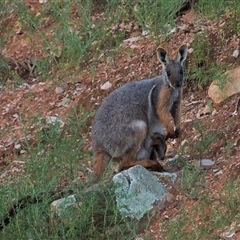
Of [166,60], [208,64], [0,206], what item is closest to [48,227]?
[0,206]

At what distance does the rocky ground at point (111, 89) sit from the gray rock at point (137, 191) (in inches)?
33.2

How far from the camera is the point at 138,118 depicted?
7.94 m

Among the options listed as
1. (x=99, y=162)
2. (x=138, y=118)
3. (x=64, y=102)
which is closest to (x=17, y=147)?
(x=64, y=102)

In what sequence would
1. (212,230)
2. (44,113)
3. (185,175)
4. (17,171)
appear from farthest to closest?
(44,113) < (17,171) < (185,175) < (212,230)

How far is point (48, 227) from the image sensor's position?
23.2 feet

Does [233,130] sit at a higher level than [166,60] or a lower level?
lower

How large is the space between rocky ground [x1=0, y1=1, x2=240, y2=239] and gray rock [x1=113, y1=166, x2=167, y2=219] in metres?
0.84

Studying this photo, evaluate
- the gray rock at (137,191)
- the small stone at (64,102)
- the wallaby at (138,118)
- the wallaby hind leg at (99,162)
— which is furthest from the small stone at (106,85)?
the gray rock at (137,191)

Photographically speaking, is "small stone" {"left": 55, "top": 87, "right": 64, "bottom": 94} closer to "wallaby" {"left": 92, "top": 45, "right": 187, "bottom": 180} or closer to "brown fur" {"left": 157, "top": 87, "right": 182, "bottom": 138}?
"wallaby" {"left": 92, "top": 45, "right": 187, "bottom": 180}

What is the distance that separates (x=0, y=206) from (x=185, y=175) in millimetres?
1563

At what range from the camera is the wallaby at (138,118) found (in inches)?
309

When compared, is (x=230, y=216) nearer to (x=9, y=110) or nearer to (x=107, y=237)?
(x=107, y=237)

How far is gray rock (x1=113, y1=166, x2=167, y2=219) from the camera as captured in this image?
7180 millimetres

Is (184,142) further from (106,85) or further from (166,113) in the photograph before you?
(106,85)
